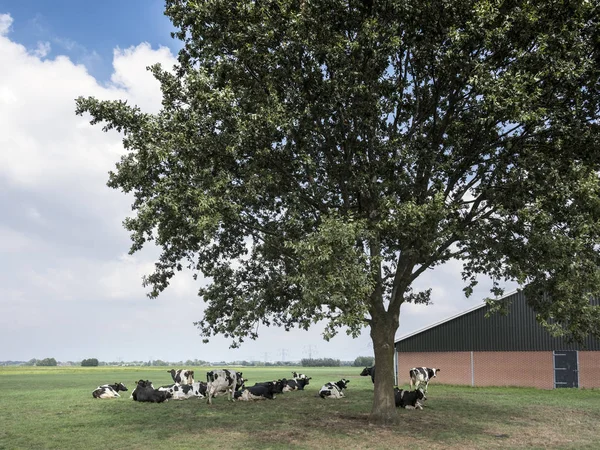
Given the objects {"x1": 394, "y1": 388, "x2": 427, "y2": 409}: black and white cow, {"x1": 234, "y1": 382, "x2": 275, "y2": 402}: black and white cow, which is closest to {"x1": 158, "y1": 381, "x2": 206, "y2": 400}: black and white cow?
{"x1": 234, "y1": 382, "x2": 275, "y2": 402}: black and white cow

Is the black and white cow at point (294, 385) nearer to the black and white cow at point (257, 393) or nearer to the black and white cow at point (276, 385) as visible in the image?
the black and white cow at point (276, 385)

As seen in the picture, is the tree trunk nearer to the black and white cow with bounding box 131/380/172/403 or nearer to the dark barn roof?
the black and white cow with bounding box 131/380/172/403

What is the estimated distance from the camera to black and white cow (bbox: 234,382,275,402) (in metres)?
28.8

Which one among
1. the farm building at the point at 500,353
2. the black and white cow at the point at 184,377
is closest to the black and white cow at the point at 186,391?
the black and white cow at the point at 184,377

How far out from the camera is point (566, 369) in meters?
40.4

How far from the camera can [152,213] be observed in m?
17.6

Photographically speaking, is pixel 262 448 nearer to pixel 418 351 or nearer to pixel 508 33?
pixel 508 33

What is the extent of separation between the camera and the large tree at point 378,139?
1636cm

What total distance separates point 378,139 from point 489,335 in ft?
96.8

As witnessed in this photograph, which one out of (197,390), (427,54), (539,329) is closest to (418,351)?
(539,329)

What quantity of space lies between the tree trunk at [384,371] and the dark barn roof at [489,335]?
71.6ft

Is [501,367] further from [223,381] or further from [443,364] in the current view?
[223,381]

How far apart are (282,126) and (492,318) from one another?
109 ft

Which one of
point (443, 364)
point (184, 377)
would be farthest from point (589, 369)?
point (184, 377)
